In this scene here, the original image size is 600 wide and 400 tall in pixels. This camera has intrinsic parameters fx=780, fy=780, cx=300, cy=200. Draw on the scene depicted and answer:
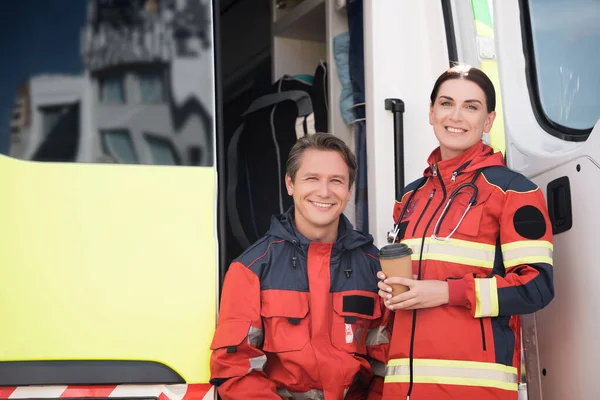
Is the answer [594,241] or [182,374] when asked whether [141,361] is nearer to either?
[182,374]

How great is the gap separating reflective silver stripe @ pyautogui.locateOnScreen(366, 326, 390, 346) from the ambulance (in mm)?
435

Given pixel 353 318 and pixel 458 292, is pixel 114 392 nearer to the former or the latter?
pixel 353 318

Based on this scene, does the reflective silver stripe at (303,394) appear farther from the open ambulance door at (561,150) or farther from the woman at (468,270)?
the open ambulance door at (561,150)

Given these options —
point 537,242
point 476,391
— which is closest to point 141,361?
point 476,391

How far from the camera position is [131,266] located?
2012 mm

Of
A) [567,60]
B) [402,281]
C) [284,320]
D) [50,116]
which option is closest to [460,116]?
[402,281]

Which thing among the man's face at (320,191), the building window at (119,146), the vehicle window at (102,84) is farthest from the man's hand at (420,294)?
the building window at (119,146)

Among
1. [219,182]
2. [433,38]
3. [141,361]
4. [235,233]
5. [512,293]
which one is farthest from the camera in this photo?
[235,233]

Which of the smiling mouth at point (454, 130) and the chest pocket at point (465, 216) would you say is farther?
the smiling mouth at point (454, 130)

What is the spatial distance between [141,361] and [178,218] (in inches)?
14.9

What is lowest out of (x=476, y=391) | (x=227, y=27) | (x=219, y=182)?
(x=476, y=391)

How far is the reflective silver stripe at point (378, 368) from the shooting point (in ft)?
7.16

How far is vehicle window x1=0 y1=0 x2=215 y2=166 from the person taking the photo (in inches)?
81.0

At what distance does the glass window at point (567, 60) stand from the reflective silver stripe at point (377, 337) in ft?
2.77
